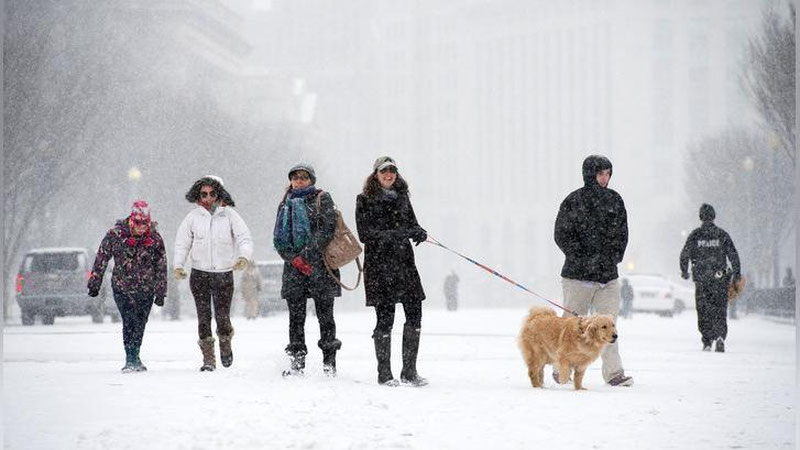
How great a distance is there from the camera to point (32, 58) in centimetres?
3772

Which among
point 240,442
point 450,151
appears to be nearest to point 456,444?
point 240,442

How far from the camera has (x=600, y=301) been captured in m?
10.5

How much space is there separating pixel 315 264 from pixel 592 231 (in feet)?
7.25

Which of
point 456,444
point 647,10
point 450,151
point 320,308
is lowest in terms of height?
point 456,444

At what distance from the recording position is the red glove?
10.1 meters

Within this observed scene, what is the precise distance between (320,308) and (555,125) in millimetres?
188634

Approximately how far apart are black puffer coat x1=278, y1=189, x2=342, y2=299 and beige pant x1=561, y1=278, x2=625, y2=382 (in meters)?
1.87

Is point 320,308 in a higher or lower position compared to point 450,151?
lower

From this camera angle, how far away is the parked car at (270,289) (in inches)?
1367

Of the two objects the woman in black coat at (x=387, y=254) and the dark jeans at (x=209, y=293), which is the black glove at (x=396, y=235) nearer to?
the woman in black coat at (x=387, y=254)

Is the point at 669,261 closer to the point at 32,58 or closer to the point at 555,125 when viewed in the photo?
the point at 555,125

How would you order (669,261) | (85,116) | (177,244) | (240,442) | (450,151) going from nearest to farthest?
(240,442) < (177,244) < (85,116) < (669,261) < (450,151)

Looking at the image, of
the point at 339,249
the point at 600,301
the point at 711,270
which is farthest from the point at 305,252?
the point at 711,270

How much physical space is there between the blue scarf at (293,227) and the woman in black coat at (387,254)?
0.55 metres
